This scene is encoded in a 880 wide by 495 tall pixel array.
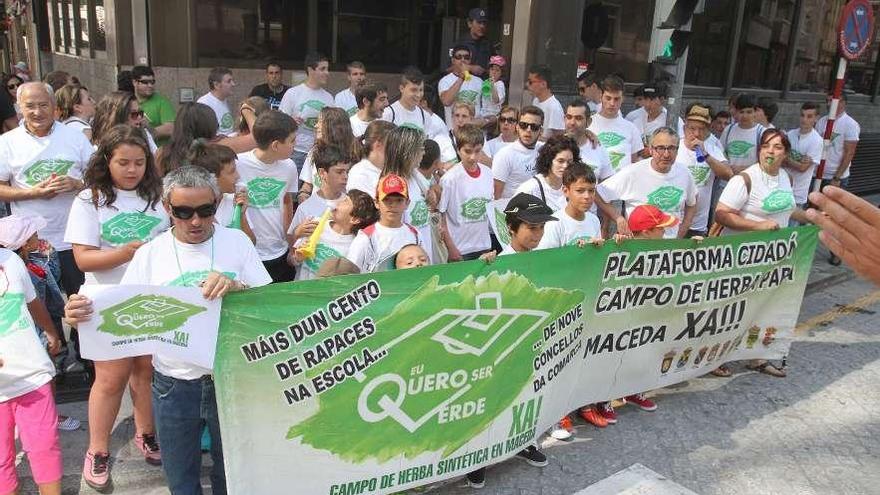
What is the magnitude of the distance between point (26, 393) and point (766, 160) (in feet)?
16.9

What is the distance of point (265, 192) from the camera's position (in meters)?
4.44

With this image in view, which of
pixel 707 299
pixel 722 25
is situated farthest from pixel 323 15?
pixel 707 299

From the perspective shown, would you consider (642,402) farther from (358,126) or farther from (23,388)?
(23,388)

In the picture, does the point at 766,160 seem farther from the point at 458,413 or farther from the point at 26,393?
the point at 26,393

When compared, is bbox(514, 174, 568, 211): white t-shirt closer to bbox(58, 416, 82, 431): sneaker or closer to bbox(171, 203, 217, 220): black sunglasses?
bbox(171, 203, 217, 220): black sunglasses

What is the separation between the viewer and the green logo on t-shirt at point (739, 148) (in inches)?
309

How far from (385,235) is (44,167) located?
225 centimetres

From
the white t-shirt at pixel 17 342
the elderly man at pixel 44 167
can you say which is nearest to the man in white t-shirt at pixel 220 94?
the elderly man at pixel 44 167

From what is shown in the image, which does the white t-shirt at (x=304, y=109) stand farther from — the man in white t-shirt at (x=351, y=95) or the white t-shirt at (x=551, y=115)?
the white t-shirt at (x=551, y=115)

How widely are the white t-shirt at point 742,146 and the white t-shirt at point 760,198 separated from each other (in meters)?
2.45

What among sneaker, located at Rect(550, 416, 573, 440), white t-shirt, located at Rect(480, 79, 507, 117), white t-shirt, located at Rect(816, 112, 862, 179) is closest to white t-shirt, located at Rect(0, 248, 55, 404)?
sneaker, located at Rect(550, 416, 573, 440)

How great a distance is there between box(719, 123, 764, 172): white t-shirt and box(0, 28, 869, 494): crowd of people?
1.18m

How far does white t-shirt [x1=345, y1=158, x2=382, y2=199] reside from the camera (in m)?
4.58

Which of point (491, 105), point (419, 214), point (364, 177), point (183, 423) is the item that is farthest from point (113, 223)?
point (491, 105)
